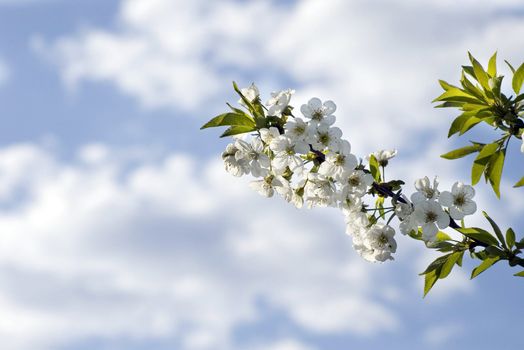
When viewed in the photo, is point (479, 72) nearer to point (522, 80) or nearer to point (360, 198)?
point (522, 80)

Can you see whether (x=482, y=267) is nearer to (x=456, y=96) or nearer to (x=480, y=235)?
(x=480, y=235)

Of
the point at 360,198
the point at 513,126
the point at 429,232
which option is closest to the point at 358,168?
the point at 360,198

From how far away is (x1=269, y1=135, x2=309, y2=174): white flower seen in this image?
3.70 metres

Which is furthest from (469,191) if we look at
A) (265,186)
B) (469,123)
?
(265,186)

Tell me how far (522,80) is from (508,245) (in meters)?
0.72

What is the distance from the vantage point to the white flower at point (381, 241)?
12.6 ft

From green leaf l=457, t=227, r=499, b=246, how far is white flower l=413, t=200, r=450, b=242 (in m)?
0.16

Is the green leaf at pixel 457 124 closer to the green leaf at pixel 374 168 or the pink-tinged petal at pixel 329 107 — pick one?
the green leaf at pixel 374 168

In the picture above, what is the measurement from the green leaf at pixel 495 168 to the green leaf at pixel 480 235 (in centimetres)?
19

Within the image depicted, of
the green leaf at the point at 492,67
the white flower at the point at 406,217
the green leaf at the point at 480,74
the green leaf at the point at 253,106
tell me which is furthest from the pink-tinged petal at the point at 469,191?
the green leaf at the point at 253,106

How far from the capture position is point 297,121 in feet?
12.2

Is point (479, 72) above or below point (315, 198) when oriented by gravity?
above

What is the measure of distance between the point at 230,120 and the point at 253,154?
18cm

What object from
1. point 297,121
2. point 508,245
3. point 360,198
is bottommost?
point 508,245
